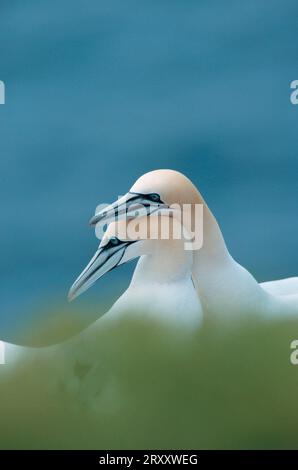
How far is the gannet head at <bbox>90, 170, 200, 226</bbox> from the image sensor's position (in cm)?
332

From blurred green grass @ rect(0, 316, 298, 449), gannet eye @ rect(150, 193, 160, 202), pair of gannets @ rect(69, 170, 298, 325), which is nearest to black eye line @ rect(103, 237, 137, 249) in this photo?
pair of gannets @ rect(69, 170, 298, 325)

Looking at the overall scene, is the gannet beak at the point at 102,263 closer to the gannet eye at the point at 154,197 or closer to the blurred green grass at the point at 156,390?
the gannet eye at the point at 154,197

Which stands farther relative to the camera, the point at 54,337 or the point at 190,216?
the point at 190,216

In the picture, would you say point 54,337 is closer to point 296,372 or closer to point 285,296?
point 296,372

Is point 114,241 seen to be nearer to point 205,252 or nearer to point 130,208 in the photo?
point 130,208

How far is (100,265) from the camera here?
132 inches

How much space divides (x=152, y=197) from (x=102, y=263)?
0.22m

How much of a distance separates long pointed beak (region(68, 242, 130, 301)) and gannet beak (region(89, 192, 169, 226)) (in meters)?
0.08

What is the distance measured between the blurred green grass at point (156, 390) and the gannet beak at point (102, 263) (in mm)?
1109

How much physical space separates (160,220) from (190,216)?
13 centimetres

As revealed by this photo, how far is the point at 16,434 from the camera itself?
7.11 ft

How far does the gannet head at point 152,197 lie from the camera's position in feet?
10.9
